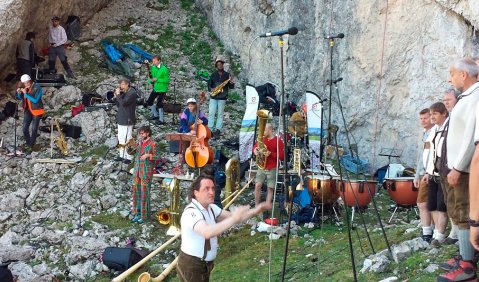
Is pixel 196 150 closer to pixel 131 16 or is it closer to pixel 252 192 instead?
pixel 252 192

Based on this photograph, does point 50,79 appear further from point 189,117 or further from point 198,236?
point 198,236

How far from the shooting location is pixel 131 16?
2003 centimetres

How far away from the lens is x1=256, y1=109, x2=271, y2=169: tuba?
9.62m

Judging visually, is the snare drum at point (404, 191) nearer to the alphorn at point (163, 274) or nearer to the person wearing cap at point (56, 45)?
the alphorn at point (163, 274)

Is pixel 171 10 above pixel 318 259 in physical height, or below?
above

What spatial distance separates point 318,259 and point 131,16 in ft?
45.7

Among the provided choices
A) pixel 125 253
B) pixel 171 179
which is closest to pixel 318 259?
pixel 125 253

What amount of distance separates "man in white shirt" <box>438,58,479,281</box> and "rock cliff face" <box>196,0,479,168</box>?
5.65 metres

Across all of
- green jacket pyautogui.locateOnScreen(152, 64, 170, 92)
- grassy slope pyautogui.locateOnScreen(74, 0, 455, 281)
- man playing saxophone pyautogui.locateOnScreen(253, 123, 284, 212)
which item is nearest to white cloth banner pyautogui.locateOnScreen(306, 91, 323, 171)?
grassy slope pyautogui.locateOnScreen(74, 0, 455, 281)

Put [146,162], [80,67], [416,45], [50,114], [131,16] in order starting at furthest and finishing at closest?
[131,16]
[80,67]
[50,114]
[416,45]
[146,162]

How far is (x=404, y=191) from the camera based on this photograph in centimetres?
936

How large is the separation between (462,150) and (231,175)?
6.89 meters

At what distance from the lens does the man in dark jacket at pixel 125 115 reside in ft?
41.1

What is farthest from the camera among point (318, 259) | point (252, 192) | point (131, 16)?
point (131, 16)
